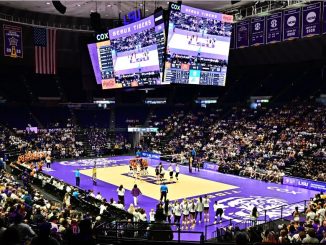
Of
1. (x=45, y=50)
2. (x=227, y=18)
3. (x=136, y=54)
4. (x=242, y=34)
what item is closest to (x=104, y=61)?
(x=136, y=54)

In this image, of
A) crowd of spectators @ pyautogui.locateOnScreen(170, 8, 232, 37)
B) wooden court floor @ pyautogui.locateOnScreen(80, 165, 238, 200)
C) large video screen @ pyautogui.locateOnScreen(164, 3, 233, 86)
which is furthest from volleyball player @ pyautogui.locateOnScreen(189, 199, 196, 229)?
crowd of spectators @ pyautogui.locateOnScreen(170, 8, 232, 37)

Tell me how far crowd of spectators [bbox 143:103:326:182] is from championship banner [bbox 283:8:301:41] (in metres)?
8.60

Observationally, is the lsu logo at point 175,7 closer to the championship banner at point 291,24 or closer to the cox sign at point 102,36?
the cox sign at point 102,36

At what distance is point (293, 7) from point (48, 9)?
26803 millimetres

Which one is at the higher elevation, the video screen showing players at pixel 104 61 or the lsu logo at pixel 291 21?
the lsu logo at pixel 291 21

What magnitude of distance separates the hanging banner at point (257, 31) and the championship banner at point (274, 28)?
0.57 metres

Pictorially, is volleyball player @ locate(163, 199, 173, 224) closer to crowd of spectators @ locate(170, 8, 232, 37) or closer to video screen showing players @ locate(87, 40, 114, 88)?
crowd of spectators @ locate(170, 8, 232, 37)

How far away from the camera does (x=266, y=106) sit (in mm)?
42156

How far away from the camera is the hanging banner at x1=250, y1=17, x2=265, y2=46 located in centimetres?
3350

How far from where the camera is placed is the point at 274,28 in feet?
106

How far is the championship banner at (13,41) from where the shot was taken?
1564 inches

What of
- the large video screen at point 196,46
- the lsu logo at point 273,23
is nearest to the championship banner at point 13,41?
the large video screen at point 196,46

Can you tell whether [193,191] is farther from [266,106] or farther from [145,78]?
[266,106]

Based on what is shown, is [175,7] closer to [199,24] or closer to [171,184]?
[199,24]
